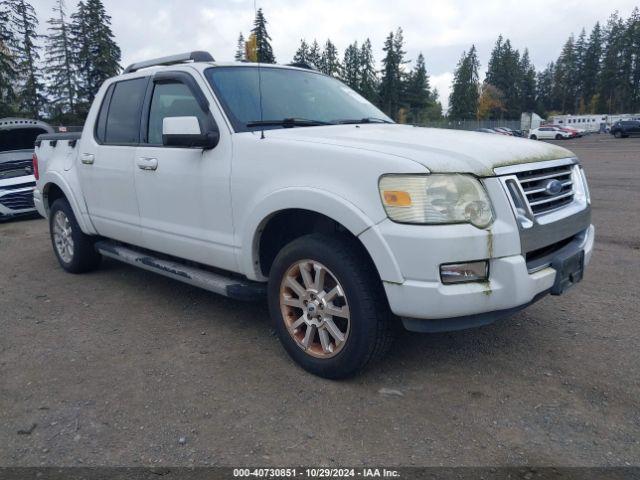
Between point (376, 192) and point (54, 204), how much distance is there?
435cm

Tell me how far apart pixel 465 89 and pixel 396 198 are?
346 ft

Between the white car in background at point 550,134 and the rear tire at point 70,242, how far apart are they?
2136 inches

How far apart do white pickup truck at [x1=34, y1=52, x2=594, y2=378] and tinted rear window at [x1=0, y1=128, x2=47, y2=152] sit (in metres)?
7.78

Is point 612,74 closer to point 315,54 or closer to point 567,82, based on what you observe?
point 567,82

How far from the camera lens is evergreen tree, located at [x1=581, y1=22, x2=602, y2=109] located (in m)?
102

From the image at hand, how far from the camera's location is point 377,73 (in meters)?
86.0

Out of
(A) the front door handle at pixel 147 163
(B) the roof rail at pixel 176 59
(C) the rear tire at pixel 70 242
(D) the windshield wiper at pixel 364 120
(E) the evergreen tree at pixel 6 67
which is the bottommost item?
(C) the rear tire at pixel 70 242

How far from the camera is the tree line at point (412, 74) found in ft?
167

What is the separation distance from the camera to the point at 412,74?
9356cm

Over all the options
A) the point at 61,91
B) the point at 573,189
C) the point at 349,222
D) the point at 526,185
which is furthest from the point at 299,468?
the point at 61,91

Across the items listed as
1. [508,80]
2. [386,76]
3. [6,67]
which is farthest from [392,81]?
[6,67]

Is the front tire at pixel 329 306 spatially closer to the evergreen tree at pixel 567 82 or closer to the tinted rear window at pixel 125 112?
the tinted rear window at pixel 125 112

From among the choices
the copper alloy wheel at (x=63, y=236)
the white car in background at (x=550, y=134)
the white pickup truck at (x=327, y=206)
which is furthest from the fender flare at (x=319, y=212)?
the white car in background at (x=550, y=134)

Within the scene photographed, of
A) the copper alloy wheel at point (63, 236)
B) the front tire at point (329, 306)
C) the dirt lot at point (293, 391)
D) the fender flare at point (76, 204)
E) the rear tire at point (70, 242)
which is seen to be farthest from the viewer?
the copper alloy wheel at point (63, 236)
